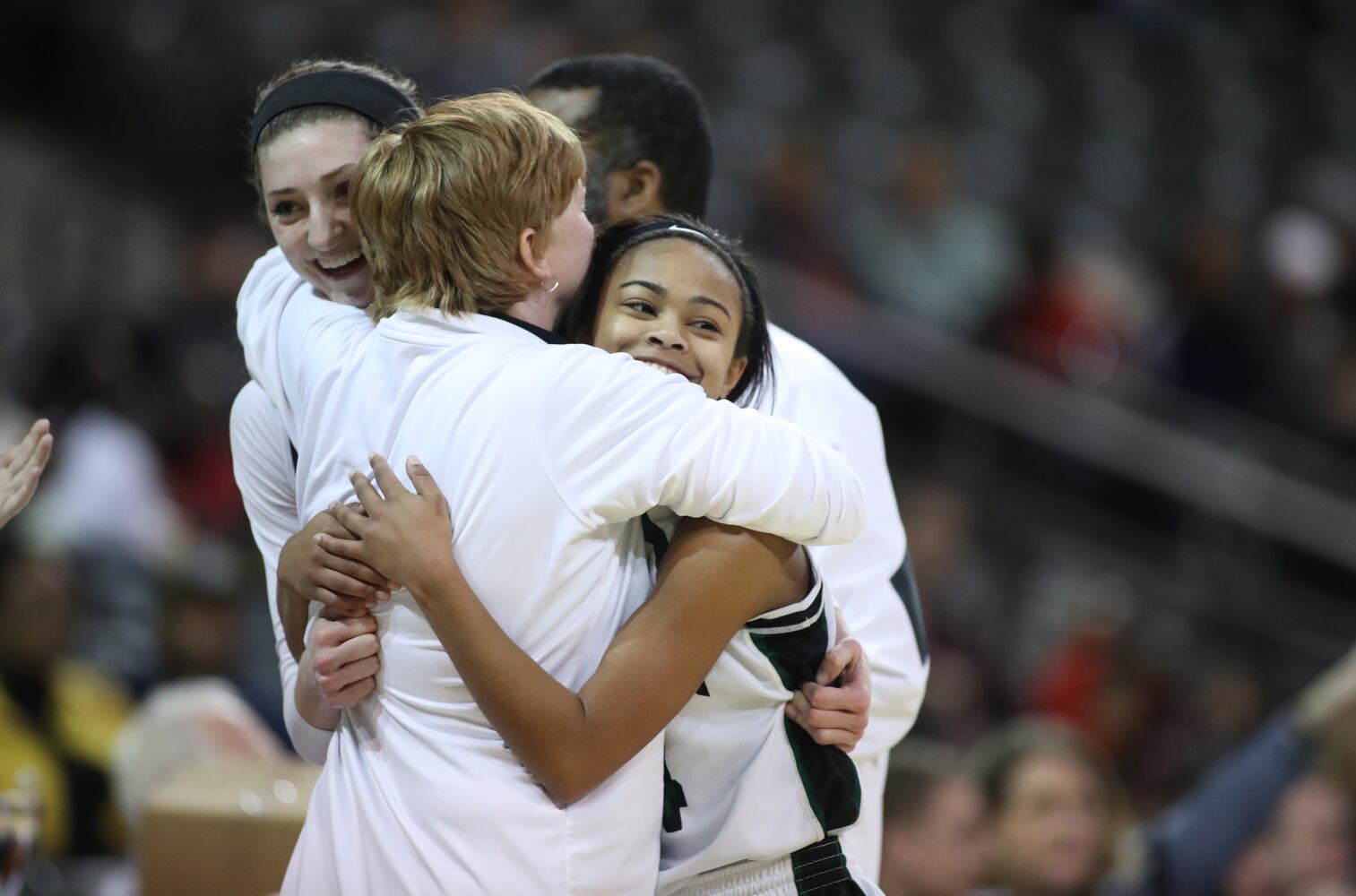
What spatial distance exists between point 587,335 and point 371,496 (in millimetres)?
410

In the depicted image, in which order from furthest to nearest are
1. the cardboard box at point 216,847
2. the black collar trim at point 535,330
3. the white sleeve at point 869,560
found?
the cardboard box at point 216,847, the white sleeve at point 869,560, the black collar trim at point 535,330

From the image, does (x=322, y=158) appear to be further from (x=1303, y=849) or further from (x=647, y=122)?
(x=1303, y=849)

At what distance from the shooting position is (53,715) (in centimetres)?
485

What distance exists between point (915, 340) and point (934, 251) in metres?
1.09

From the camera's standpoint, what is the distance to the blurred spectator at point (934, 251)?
310 inches

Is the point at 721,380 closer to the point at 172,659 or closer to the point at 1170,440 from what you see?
the point at 172,659

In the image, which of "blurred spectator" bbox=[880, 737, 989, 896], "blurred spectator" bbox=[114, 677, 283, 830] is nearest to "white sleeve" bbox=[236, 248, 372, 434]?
"blurred spectator" bbox=[114, 677, 283, 830]

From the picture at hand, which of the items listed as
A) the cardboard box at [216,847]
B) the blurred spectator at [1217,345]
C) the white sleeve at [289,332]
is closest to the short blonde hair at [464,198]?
the white sleeve at [289,332]

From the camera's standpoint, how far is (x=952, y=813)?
12.5 feet

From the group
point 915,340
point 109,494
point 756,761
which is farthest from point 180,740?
point 915,340

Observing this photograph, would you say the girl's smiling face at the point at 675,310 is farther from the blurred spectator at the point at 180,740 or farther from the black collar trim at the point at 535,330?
the blurred spectator at the point at 180,740

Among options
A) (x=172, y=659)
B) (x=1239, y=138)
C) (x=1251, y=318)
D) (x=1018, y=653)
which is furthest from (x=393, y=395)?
(x=1239, y=138)

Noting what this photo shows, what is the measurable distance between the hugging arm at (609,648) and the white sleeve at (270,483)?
385 mm

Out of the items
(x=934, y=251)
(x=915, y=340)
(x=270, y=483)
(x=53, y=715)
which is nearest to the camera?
(x=270, y=483)
